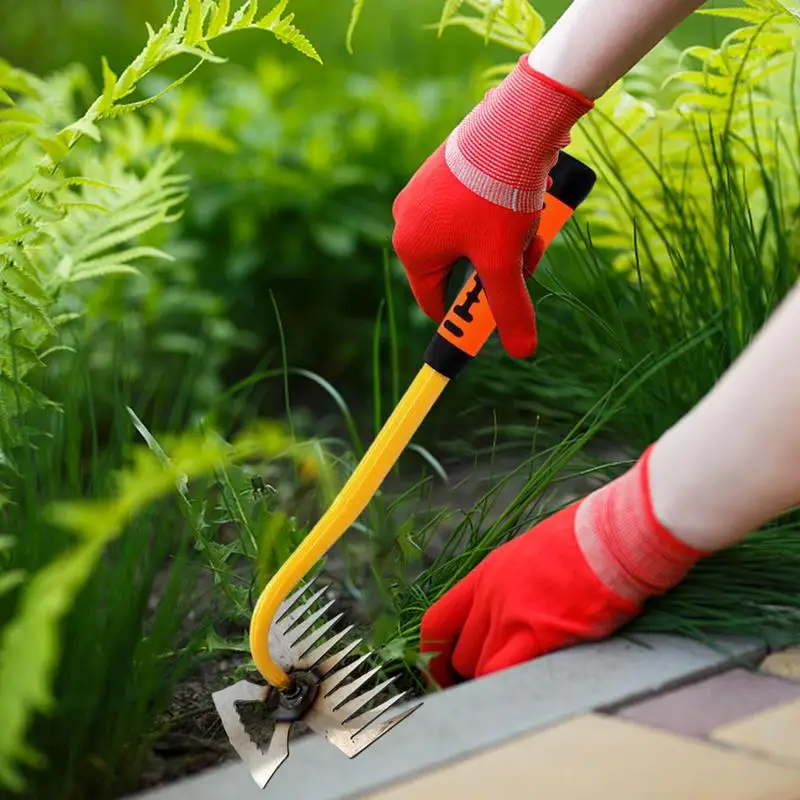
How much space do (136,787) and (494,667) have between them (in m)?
0.50

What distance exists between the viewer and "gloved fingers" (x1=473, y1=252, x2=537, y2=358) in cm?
163

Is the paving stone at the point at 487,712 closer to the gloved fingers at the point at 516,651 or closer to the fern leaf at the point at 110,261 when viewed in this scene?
the gloved fingers at the point at 516,651

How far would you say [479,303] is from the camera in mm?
1669

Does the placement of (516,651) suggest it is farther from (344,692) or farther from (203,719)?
(203,719)

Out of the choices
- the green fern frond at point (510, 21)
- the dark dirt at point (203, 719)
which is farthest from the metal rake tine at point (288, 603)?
the green fern frond at point (510, 21)

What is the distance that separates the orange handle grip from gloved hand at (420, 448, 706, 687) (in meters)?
0.26

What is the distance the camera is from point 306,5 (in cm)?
540

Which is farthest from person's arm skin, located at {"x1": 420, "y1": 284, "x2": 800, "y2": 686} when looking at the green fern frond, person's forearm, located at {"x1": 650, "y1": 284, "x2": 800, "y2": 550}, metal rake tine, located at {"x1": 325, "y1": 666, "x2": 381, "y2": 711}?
the green fern frond

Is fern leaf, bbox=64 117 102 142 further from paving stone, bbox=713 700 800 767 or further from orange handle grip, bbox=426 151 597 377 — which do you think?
paving stone, bbox=713 700 800 767

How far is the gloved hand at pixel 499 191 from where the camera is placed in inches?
62.2

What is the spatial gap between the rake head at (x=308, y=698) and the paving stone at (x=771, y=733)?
374 millimetres

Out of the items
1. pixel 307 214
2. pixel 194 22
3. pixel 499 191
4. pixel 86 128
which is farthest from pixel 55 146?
pixel 307 214

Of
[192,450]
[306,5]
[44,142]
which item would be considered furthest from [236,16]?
[306,5]

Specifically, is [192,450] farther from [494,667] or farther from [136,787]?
[494,667]
